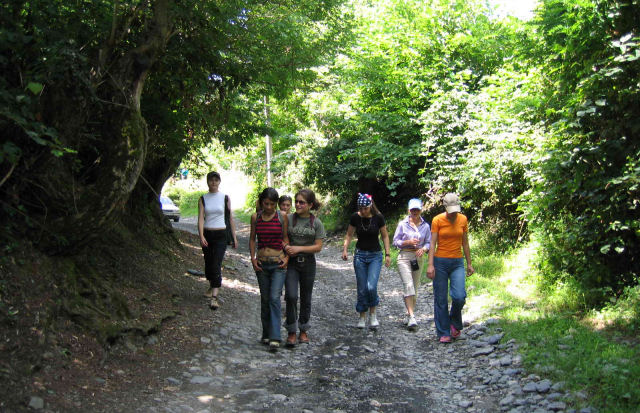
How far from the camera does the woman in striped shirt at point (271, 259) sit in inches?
247

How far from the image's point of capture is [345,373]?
5547 mm

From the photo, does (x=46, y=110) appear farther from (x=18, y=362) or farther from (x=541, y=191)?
(x=541, y=191)

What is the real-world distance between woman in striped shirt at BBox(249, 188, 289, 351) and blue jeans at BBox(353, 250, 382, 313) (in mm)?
1492

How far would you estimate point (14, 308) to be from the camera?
14.5 ft

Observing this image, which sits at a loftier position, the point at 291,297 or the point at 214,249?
the point at 214,249

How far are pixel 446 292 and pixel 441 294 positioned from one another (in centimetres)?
7

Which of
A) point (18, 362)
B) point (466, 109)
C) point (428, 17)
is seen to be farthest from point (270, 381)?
point (428, 17)

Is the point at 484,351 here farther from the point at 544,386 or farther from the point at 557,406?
the point at 557,406

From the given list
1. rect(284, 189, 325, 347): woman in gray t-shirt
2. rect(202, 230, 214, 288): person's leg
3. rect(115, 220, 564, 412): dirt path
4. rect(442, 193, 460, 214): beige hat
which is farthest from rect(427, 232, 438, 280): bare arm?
rect(202, 230, 214, 288): person's leg

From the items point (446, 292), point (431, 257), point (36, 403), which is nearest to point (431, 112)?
point (431, 257)

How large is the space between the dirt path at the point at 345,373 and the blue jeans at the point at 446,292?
0.27 m

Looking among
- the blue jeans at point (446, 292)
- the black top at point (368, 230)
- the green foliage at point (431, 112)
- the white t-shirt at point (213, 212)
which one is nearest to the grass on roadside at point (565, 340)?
the blue jeans at point (446, 292)

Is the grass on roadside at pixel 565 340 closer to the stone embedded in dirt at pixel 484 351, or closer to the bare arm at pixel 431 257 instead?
the stone embedded in dirt at pixel 484 351

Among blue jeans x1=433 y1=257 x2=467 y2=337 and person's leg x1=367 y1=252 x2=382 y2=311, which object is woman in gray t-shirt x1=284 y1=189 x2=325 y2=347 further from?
blue jeans x1=433 y1=257 x2=467 y2=337
